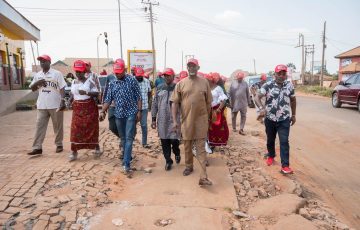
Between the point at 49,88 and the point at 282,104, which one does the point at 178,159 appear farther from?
the point at 49,88

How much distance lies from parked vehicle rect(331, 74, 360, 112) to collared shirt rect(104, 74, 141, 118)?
456 inches

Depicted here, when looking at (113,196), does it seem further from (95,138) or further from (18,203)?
(95,138)

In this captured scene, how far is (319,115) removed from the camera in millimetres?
13359

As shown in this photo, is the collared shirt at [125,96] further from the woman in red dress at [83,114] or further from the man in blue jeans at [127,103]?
the woman in red dress at [83,114]

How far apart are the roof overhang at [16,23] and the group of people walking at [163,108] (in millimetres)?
→ 7846

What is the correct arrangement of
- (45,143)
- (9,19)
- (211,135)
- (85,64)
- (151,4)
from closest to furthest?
(85,64) → (211,135) → (45,143) → (9,19) → (151,4)

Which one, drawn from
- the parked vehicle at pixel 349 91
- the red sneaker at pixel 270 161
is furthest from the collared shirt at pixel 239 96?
the parked vehicle at pixel 349 91

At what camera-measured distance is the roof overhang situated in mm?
12425

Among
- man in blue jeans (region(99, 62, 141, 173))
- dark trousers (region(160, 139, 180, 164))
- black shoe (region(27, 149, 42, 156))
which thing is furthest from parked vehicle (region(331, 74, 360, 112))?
black shoe (region(27, 149, 42, 156))

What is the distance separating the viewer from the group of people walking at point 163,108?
15.8 feet

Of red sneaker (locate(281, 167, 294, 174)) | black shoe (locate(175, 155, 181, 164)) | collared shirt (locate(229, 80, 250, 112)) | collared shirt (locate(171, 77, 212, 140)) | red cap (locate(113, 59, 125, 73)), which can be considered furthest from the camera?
collared shirt (locate(229, 80, 250, 112))

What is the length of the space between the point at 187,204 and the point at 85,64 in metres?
2.90

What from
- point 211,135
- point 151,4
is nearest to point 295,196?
point 211,135

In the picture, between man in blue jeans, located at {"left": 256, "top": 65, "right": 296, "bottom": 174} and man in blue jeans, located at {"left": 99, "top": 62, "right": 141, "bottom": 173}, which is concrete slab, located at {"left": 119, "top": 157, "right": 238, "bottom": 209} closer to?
man in blue jeans, located at {"left": 99, "top": 62, "right": 141, "bottom": 173}
